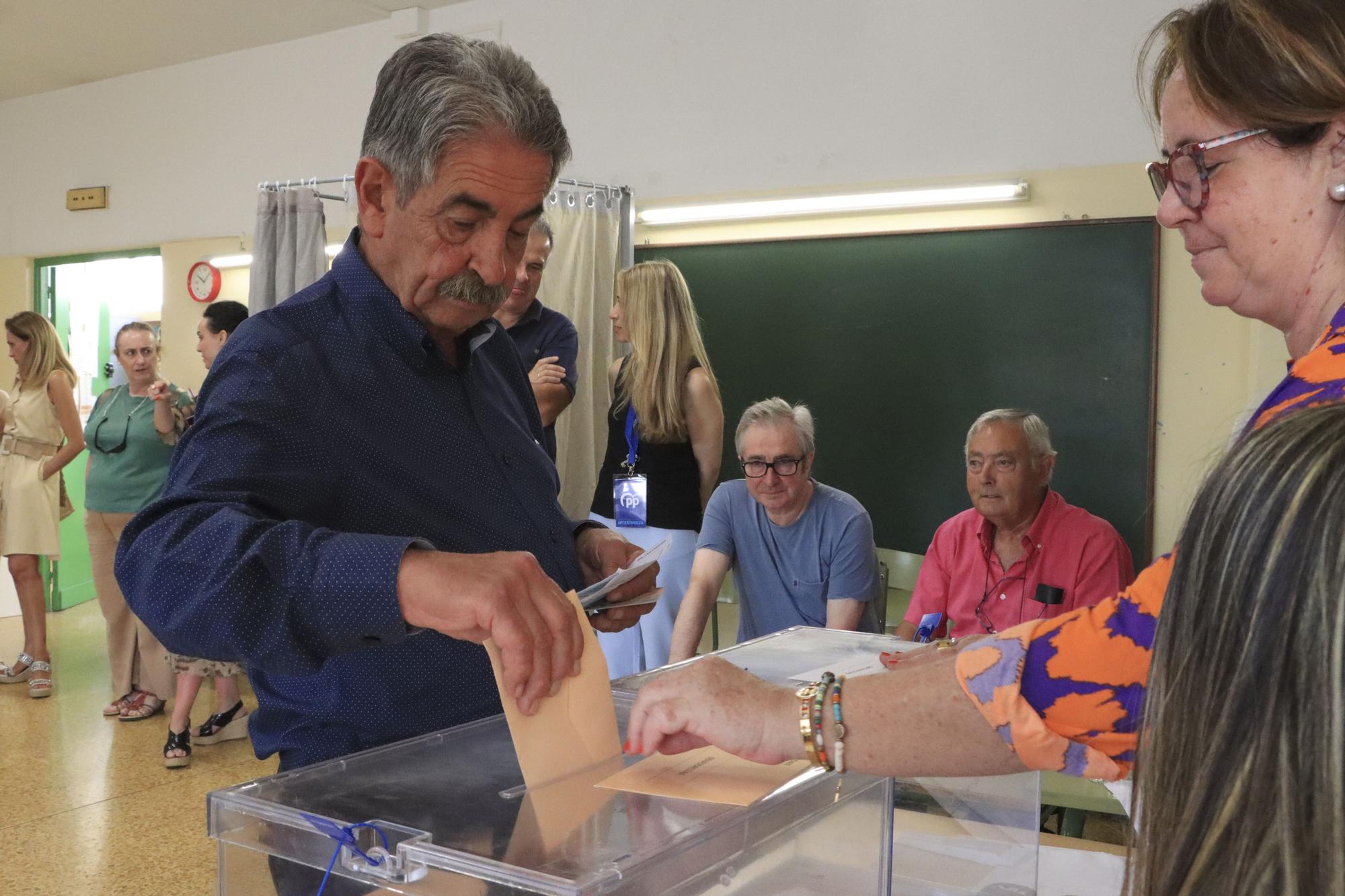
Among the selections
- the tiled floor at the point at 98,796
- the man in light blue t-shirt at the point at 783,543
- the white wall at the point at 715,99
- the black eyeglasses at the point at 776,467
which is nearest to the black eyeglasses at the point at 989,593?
the man in light blue t-shirt at the point at 783,543

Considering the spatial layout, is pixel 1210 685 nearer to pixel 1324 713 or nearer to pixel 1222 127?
pixel 1324 713

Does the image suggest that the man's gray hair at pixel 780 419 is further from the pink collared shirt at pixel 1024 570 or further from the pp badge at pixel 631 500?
the pp badge at pixel 631 500

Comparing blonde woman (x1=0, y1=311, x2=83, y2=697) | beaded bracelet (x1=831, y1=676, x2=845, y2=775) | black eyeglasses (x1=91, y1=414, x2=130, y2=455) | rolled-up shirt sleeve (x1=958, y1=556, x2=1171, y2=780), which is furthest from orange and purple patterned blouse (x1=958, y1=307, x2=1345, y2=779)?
blonde woman (x1=0, y1=311, x2=83, y2=697)

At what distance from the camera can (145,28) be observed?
6.33 m

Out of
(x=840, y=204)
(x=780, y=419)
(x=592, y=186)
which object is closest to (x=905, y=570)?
(x=780, y=419)

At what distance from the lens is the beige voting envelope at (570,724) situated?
3.36 ft

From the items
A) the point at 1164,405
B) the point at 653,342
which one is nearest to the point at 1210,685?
the point at 653,342

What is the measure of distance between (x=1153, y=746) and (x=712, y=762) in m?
0.56

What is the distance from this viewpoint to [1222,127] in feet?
3.35

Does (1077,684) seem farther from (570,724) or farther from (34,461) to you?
(34,461)

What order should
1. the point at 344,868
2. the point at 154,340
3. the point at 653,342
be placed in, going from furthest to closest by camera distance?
1. the point at 154,340
2. the point at 653,342
3. the point at 344,868

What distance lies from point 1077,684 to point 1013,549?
2.64 metres

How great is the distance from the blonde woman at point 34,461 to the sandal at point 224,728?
1.30 m

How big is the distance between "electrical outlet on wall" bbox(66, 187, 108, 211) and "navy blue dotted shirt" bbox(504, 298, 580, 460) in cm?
451
